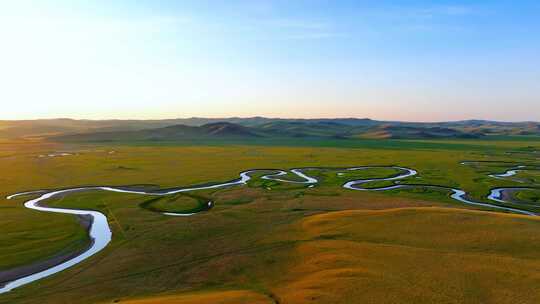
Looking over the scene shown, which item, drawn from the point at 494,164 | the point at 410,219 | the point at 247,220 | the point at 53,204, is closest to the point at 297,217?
the point at 247,220

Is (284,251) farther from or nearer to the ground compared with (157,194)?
farther from the ground

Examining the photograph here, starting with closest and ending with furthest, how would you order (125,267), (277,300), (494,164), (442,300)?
(442,300) < (277,300) < (125,267) < (494,164)

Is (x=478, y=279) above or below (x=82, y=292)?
above

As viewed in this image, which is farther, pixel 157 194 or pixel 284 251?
pixel 157 194

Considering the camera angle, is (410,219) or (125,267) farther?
(410,219)

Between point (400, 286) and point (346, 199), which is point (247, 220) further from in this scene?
point (400, 286)

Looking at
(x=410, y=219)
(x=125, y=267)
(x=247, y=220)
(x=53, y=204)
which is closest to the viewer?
(x=125, y=267)

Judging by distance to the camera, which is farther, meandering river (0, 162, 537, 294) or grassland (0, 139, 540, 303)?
meandering river (0, 162, 537, 294)

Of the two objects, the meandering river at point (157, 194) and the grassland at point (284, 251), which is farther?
the meandering river at point (157, 194)

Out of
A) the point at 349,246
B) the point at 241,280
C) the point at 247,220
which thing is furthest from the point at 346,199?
the point at 241,280

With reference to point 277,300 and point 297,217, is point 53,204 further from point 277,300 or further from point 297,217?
point 277,300
